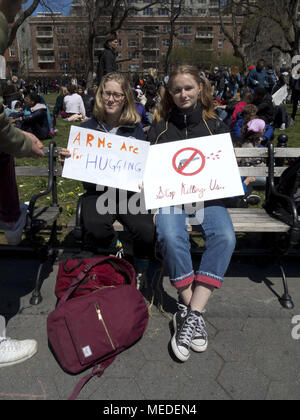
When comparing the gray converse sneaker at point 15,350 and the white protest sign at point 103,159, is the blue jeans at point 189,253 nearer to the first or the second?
the white protest sign at point 103,159

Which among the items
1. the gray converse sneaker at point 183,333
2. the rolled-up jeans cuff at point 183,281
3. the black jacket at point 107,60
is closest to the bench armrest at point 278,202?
the rolled-up jeans cuff at point 183,281

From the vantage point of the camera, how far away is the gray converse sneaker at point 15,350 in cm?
233

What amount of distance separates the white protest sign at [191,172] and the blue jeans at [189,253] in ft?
0.66

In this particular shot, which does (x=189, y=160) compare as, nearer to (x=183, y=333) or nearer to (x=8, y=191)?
(x=183, y=333)

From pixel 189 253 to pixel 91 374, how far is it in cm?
101

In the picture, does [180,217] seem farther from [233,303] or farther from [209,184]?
[233,303]

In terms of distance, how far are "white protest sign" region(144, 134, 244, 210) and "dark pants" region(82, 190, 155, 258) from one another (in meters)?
0.18

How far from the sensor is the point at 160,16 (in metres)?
76.9

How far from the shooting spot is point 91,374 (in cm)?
221

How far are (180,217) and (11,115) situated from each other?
9.02 metres

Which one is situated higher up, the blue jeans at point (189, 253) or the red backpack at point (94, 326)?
the blue jeans at point (189, 253)

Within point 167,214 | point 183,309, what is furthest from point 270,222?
point 183,309
